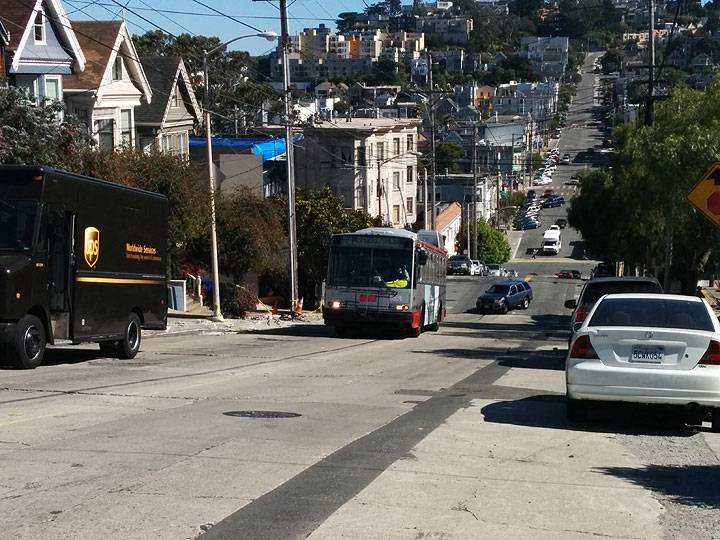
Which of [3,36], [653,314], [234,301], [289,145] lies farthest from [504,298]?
[653,314]

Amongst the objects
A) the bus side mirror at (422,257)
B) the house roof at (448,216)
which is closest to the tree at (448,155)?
the house roof at (448,216)

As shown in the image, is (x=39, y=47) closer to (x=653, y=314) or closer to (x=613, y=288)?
(x=613, y=288)

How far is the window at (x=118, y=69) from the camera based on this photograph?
4403 centimetres

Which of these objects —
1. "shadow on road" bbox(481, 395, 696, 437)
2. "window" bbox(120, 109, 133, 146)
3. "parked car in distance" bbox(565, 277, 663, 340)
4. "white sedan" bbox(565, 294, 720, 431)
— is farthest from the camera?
"window" bbox(120, 109, 133, 146)

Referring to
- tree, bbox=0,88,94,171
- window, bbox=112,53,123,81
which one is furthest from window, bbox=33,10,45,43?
tree, bbox=0,88,94,171

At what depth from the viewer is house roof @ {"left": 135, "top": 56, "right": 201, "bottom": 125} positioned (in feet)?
158

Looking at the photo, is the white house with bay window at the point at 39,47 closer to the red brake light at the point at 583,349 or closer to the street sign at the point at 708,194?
the street sign at the point at 708,194

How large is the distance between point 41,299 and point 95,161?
51.6 feet

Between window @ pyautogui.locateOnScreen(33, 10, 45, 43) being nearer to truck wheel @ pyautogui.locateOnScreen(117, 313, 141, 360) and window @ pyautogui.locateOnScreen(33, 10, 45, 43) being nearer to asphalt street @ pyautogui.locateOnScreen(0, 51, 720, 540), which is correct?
truck wheel @ pyautogui.locateOnScreen(117, 313, 141, 360)

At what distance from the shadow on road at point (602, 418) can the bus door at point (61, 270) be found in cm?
731

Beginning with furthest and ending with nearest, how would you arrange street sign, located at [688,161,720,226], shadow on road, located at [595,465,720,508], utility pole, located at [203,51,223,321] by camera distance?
1. utility pole, located at [203,51,223,321]
2. street sign, located at [688,161,720,226]
3. shadow on road, located at [595,465,720,508]

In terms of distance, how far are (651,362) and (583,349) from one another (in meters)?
0.75

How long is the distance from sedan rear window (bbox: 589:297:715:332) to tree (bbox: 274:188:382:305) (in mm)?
39892

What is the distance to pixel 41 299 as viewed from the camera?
17984 mm
